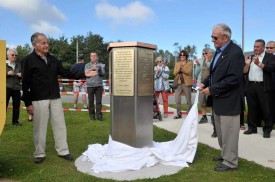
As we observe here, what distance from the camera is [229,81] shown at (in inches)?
194

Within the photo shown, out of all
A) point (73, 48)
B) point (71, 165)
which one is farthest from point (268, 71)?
point (73, 48)

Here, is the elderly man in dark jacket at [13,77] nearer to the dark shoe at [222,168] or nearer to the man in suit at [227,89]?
the man in suit at [227,89]

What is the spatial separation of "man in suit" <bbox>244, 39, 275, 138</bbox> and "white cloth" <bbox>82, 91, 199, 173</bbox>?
8.49 ft

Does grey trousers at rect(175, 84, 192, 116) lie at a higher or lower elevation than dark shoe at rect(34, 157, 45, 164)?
higher

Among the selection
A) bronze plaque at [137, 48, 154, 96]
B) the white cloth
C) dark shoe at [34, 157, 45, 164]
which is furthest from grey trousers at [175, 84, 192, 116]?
dark shoe at [34, 157, 45, 164]

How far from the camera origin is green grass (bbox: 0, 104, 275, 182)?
481 centimetres

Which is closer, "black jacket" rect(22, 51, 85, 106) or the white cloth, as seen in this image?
the white cloth

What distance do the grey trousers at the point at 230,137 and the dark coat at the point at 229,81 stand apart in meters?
0.11

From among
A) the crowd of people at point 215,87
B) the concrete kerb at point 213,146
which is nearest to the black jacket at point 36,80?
the crowd of people at point 215,87

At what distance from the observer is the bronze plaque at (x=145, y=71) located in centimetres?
577

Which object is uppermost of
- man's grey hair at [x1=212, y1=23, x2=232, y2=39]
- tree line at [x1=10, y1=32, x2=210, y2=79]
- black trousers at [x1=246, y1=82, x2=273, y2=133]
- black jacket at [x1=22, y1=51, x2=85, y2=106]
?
tree line at [x1=10, y1=32, x2=210, y2=79]

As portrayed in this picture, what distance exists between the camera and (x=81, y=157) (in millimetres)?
5973

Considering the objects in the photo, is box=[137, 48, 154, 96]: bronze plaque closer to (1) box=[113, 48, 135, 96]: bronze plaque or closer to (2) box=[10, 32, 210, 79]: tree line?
(1) box=[113, 48, 135, 96]: bronze plaque

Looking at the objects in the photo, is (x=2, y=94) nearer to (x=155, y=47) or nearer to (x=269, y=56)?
(x=155, y=47)
